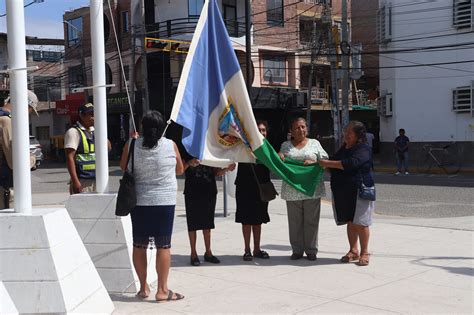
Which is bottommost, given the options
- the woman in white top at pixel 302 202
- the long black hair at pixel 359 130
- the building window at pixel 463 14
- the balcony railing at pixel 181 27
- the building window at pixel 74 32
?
the woman in white top at pixel 302 202

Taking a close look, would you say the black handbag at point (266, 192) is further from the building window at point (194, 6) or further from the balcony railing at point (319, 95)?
the balcony railing at point (319, 95)

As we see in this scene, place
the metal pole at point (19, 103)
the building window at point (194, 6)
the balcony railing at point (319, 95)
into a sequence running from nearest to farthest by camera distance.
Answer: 1. the metal pole at point (19, 103)
2. the building window at point (194, 6)
3. the balcony railing at point (319, 95)

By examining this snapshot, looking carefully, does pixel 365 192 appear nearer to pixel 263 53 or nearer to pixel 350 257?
pixel 350 257

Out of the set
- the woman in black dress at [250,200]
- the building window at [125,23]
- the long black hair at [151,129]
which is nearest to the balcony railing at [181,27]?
the building window at [125,23]

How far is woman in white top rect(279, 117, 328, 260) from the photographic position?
22.9ft

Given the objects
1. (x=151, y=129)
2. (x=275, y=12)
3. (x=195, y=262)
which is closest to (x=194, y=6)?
(x=275, y=12)

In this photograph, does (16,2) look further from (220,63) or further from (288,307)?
(288,307)

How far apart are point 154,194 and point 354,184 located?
2627 mm

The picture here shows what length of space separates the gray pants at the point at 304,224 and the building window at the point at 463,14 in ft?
67.4

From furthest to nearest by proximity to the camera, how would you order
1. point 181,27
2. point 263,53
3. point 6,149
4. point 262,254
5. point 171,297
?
point 263,53, point 181,27, point 262,254, point 6,149, point 171,297

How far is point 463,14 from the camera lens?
977 inches

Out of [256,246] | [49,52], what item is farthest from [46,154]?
[256,246]

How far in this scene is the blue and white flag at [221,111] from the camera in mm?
6219

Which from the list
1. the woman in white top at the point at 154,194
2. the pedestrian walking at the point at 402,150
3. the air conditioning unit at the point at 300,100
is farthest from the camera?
the air conditioning unit at the point at 300,100
